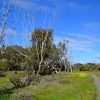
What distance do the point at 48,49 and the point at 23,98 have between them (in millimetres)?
34117

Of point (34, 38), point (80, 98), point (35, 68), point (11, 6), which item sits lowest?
point (80, 98)

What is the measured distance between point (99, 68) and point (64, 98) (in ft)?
327

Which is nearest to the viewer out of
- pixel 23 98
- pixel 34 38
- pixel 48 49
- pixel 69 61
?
pixel 23 98

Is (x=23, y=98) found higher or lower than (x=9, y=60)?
lower

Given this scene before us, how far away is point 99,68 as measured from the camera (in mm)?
111750

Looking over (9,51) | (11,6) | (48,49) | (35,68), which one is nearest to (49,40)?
(48,49)

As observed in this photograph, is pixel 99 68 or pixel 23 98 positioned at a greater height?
pixel 99 68

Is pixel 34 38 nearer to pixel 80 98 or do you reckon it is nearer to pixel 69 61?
pixel 80 98

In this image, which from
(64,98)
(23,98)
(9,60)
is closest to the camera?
(23,98)

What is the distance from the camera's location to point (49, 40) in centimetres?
4700

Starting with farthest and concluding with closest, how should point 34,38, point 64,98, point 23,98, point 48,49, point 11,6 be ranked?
point 48,49
point 34,38
point 11,6
point 64,98
point 23,98

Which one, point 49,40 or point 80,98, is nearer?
point 80,98

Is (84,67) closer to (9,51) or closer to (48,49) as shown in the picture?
(9,51)

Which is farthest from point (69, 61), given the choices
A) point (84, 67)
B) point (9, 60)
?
point (9, 60)
